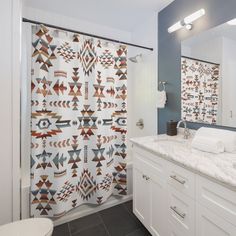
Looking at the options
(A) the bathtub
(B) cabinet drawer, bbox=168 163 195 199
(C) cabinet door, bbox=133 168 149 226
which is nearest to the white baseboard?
(A) the bathtub

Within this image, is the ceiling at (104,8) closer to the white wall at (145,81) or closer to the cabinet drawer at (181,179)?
the white wall at (145,81)

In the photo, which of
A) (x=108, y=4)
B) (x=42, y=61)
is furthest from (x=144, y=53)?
(x=42, y=61)

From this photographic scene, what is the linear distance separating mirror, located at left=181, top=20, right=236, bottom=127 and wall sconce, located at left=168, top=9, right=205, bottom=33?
0.45 ft

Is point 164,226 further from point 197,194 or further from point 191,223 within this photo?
point 197,194

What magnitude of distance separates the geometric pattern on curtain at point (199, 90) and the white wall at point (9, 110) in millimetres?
1571

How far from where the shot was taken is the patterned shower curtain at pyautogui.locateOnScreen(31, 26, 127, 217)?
147 cm

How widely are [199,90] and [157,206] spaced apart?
3.80 ft

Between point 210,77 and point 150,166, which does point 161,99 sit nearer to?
point 210,77

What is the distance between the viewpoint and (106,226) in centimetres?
159

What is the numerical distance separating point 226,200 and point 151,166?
60cm

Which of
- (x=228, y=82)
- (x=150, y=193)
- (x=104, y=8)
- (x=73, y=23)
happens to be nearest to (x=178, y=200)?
(x=150, y=193)

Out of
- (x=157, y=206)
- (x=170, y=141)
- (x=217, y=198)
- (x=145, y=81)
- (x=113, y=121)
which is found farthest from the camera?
(x=145, y=81)

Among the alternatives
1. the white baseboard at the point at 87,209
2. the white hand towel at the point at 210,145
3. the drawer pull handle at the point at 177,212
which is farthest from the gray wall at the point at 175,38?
the white baseboard at the point at 87,209

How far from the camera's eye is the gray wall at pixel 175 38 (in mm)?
1412
